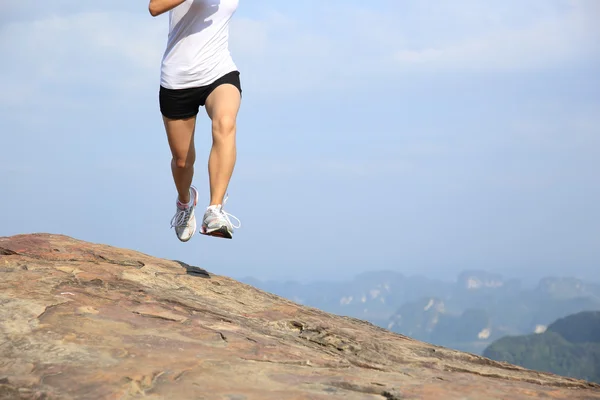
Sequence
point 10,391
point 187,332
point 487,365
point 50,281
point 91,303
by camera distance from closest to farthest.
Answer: point 10,391 → point 187,332 → point 91,303 → point 50,281 → point 487,365

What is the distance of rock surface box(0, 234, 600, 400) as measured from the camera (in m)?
3.88

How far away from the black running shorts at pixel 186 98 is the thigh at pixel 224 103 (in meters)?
0.07

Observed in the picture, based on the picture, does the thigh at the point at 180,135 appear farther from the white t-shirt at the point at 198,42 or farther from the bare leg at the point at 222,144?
the bare leg at the point at 222,144

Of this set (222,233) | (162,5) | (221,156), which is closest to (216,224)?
(222,233)

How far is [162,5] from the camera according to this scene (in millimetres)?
6477

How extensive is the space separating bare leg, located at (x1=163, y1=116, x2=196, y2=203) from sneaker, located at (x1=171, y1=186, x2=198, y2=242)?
20 centimetres

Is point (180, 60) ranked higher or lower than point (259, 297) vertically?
higher

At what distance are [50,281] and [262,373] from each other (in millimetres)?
2270

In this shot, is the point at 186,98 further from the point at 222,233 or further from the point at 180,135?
the point at 222,233

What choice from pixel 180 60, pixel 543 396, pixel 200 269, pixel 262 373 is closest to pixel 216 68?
pixel 180 60

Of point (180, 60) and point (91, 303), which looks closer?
point (91, 303)

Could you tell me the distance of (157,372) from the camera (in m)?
3.99

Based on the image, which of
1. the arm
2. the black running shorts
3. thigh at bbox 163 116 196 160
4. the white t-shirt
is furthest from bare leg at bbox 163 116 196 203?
the arm

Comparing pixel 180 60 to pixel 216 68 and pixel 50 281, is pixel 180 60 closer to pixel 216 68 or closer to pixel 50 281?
pixel 216 68
